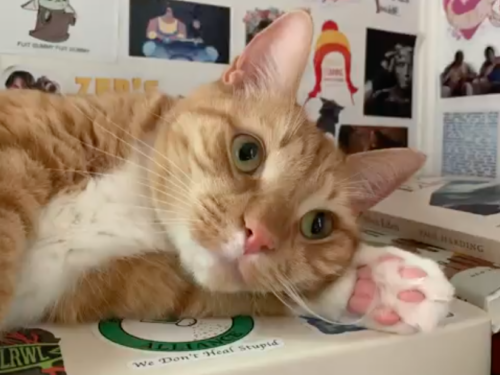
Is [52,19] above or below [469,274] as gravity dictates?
above

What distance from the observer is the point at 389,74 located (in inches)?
65.9

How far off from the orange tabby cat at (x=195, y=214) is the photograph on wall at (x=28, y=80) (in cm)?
30

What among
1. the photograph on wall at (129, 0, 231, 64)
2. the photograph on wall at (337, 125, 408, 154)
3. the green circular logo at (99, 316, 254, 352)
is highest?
the photograph on wall at (129, 0, 231, 64)

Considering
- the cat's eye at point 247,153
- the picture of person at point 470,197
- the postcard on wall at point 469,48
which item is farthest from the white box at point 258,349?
the postcard on wall at point 469,48

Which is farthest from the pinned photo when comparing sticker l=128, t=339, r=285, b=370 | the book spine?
sticker l=128, t=339, r=285, b=370

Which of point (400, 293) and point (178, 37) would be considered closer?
point (400, 293)

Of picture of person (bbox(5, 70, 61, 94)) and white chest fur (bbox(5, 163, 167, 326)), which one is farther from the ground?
picture of person (bbox(5, 70, 61, 94))

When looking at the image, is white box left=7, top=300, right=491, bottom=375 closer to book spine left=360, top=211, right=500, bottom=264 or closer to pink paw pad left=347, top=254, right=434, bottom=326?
pink paw pad left=347, top=254, right=434, bottom=326

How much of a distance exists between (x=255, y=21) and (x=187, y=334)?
2.85ft

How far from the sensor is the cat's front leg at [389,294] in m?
0.82

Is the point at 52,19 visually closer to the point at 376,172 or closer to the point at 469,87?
the point at 376,172

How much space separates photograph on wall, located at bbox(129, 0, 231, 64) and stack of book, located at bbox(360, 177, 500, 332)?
1.65 feet

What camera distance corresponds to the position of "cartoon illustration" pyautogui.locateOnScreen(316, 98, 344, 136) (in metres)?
1.58

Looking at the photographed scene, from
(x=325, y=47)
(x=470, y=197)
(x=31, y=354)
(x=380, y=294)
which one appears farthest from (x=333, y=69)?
(x=31, y=354)
